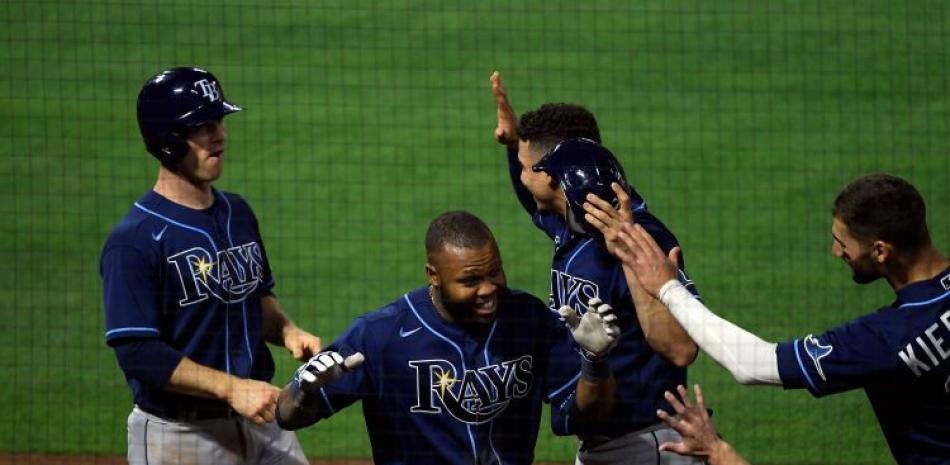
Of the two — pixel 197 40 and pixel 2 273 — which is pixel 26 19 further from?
pixel 2 273

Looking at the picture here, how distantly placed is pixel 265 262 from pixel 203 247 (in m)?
0.42

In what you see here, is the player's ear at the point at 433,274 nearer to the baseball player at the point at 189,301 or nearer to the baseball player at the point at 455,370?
the baseball player at the point at 455,370

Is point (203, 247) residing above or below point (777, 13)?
below

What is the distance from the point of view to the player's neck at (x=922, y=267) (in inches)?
187

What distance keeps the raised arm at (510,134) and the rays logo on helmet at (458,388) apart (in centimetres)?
159

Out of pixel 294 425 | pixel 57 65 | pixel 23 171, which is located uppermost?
pixel 57 65

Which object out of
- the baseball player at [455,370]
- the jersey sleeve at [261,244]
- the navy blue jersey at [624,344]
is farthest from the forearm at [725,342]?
the jersey sleeve at [261,244]

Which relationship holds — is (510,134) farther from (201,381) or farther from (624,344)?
(201,381)

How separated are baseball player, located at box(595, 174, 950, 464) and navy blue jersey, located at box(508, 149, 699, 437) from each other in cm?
52

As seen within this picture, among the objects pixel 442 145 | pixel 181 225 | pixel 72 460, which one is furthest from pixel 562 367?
pixel 442 145

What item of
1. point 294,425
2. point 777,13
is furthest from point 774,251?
point 294,425

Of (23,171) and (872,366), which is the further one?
(23,171)

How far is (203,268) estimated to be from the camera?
568 cm

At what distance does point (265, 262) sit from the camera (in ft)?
20.0
